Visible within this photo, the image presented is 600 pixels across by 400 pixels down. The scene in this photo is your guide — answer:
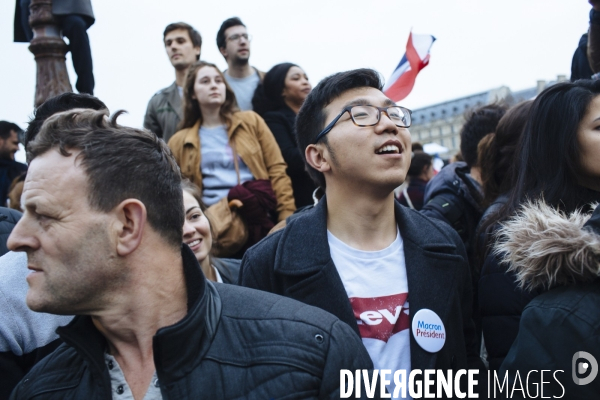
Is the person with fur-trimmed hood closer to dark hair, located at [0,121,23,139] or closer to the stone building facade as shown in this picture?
dark hair, located at [0,121,23,139]

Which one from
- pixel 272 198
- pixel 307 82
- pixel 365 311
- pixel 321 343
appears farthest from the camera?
pixel 307 82

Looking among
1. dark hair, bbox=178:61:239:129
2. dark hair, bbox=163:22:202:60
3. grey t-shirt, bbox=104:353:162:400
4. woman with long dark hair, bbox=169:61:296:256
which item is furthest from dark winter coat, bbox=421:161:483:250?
dark hair, bbox=163:22:202:60

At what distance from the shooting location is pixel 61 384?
2.02 m

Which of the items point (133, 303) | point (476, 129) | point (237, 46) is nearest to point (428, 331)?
point (133, 303)

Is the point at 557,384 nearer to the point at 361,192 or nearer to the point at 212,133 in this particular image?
the point at 361,192

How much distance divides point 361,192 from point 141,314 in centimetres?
124

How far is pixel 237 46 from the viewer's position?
21.0 feet

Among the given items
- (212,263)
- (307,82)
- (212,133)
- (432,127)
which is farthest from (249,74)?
(432,127)

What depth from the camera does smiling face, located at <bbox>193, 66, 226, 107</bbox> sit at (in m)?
5.27

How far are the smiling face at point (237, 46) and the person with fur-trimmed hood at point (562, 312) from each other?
459 centimetres

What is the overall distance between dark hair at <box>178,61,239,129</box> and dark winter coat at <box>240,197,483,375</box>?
251cm

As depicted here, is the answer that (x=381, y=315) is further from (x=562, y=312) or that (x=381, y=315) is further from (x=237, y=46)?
(x=237, y=46)

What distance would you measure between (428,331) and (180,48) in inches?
184

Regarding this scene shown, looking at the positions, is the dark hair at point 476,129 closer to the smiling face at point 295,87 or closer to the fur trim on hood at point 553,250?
the smiling face at point 295,87
